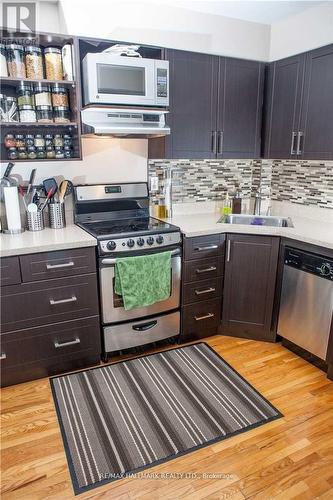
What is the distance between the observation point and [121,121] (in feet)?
7.67

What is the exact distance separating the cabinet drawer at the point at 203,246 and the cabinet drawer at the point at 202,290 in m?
0.22

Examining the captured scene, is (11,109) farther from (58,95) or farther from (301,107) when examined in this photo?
(301,107)

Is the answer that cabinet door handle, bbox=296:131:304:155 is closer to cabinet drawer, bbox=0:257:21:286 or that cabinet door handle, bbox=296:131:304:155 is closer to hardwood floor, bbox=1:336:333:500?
hardwood floor, bbox=1:336:333:500

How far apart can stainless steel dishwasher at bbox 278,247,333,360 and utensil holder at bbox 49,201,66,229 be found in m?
1.66

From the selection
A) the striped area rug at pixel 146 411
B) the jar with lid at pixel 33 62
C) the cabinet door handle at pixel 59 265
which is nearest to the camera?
the striped area rug at pixel 146 411

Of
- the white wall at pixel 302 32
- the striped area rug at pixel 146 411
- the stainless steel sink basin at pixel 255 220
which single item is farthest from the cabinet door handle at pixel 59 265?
the white wall at pixel 302 32

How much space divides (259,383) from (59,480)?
1321 mm

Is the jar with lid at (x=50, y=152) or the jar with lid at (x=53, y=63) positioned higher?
the jar with lid at (x=53, y=63)

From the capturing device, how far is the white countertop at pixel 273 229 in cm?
232

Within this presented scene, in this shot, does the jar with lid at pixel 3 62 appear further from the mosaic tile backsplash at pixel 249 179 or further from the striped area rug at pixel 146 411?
the striped area rug at pixel 146 411

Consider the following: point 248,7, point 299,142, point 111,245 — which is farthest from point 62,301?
point 248,7

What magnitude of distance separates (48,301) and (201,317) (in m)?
1.19

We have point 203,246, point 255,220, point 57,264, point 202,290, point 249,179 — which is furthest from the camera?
point 249,179

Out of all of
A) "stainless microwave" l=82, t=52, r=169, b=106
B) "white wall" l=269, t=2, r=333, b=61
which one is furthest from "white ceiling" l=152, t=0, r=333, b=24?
"stainless microwave" l=82, t=52, r=169, b=106
